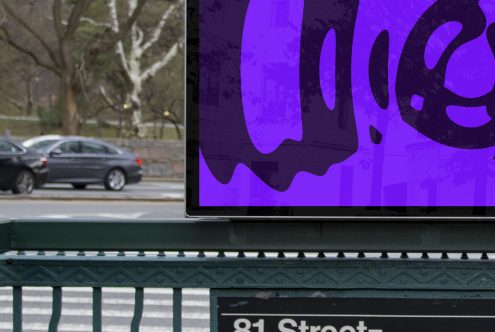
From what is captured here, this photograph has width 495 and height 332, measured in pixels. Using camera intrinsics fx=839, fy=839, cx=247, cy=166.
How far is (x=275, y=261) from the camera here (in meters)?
2.35

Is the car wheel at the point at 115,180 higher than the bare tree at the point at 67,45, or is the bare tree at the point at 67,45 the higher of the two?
the bare tree at the point at 67,45

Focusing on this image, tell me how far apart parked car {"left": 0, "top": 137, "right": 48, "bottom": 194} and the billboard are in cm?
1941

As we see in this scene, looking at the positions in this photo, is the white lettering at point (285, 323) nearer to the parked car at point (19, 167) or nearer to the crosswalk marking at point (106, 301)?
the crosswalk marking at point (106, 301)

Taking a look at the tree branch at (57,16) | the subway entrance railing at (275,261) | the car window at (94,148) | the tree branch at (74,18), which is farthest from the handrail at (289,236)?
the tree branch at (74,18)

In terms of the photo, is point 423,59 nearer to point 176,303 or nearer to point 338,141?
point 338,141

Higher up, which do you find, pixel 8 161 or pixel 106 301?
pixel 8 161

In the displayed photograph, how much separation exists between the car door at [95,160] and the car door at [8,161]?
3.19m

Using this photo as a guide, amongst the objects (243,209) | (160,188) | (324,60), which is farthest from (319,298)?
(160,188)

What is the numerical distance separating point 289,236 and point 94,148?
2297 centimetres

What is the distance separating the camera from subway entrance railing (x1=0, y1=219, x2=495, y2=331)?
2.33 m

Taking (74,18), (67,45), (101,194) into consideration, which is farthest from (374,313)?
(67,45)

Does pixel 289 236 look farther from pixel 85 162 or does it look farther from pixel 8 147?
pixel 85 162

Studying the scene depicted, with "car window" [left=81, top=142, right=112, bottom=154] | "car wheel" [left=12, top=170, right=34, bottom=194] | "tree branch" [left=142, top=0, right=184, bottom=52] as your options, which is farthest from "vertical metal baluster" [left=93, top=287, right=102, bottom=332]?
"tree branch" [left=142, top=0, right=184, bottom=52]

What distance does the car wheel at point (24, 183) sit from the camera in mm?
21391
